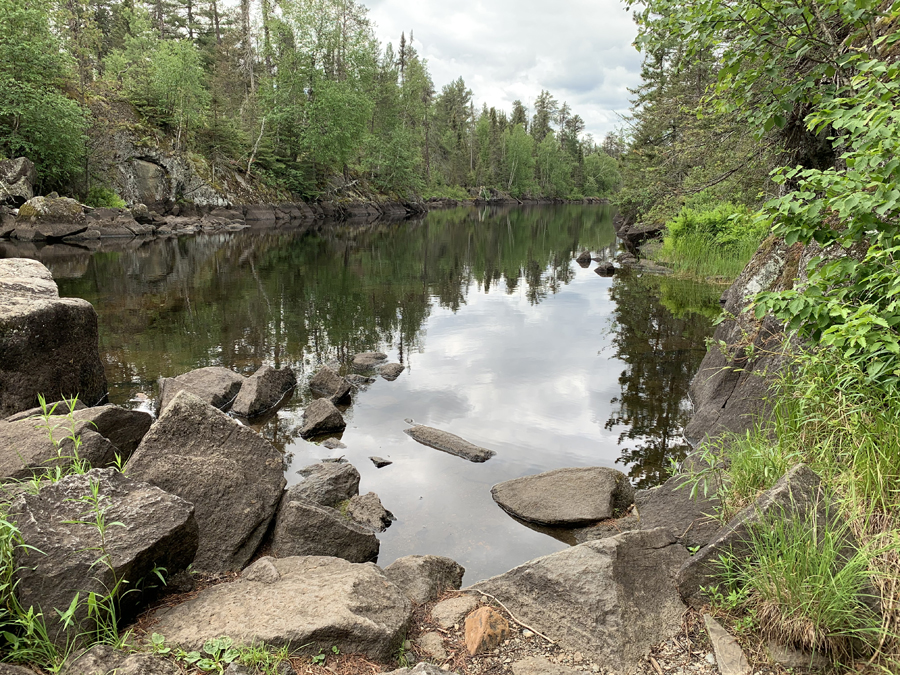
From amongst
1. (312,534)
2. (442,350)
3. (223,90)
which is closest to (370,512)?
(312,534)

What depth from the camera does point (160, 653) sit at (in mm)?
2961

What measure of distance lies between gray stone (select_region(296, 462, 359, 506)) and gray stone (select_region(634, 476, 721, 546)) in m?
3.32

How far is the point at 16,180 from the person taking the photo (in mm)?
29406

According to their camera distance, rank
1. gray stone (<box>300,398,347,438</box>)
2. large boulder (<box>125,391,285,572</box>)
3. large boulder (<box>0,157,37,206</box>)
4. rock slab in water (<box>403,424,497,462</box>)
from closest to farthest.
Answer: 1. large boulder (<box>125,391,285,572</box>)
2. rock slab in water (<box>403,424,497,462</box>)
3. gray stone (<box>300,398,347,438</box>)
4. large boulder (<box>0,157,37,206</box>)

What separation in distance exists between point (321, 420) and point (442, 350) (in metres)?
5.29

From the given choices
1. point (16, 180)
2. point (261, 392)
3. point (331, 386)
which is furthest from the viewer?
point (16, 180)

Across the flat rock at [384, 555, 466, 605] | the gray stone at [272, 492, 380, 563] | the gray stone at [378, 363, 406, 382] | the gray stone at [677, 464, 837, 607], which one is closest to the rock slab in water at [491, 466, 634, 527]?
the flat rock at [384, 555, 466, 605]

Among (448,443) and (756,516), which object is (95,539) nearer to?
(756,516)

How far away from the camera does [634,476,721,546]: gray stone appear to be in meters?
4.41

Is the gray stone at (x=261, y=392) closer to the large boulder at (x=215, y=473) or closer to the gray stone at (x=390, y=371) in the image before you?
the gray stone at (x=390, y=371)

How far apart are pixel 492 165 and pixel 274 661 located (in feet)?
352

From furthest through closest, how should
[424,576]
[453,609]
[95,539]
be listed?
1. [424,576]
2. [453,609]
3. [95,539]

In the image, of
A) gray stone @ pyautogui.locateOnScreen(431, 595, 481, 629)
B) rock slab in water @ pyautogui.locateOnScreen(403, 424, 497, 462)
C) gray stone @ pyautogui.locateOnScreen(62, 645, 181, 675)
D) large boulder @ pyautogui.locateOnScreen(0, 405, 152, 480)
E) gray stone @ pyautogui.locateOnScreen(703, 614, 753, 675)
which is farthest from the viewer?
rock slab in water @ pyautogui.locateOnScreen(403, 424, 497, 462)

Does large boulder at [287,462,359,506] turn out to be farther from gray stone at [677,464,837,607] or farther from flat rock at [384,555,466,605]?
gray stone at [677,464,837,607]
